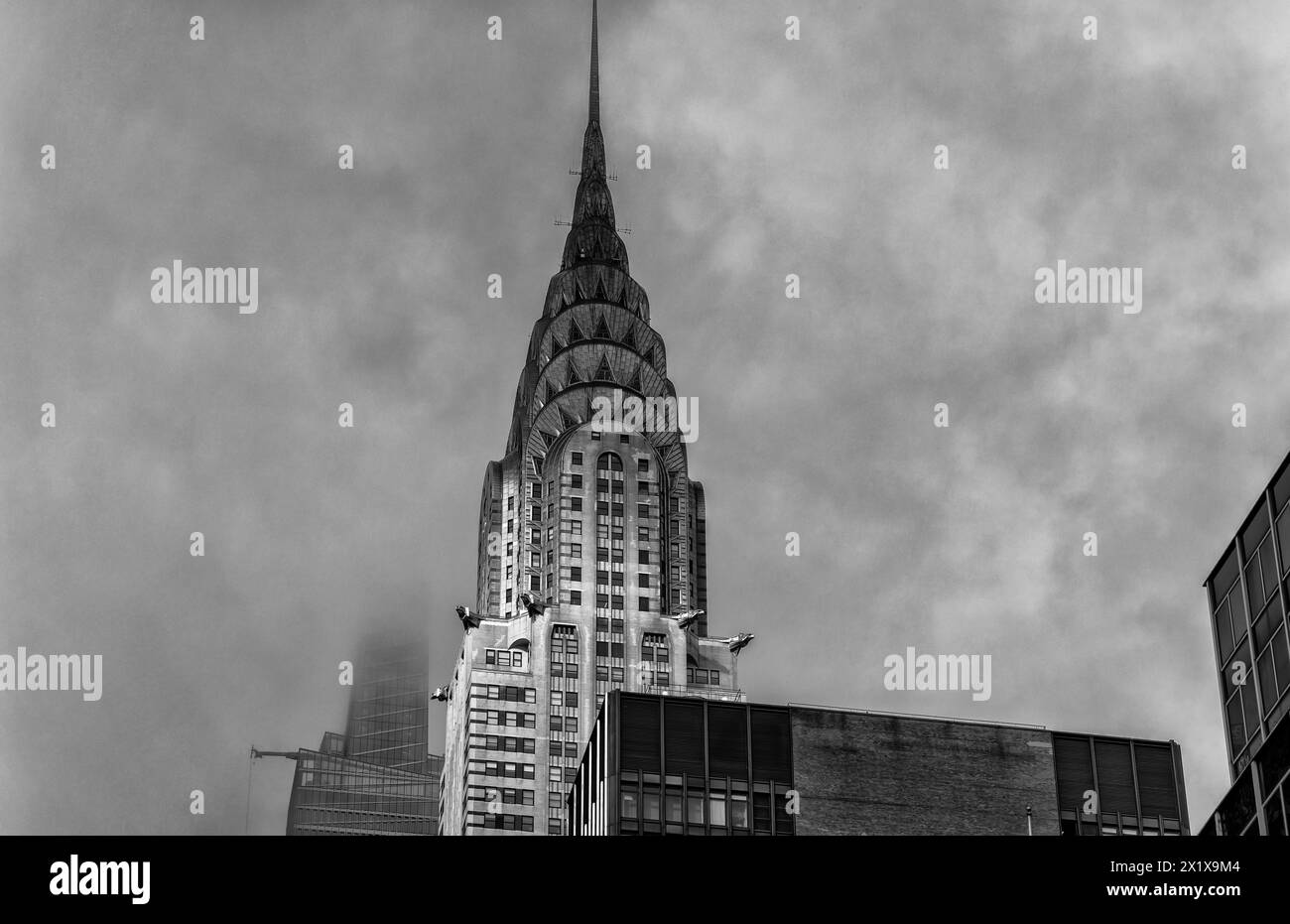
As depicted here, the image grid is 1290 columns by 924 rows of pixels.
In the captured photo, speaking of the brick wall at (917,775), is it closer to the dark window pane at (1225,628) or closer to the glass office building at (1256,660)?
the dark window pane at (1225,628)

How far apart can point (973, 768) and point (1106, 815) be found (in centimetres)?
744

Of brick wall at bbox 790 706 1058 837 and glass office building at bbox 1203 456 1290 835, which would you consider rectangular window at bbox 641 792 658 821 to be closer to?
brick wall at bbox 790 706 1058 837

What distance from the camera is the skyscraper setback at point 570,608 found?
171m

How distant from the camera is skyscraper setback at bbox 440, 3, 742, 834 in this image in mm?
171125

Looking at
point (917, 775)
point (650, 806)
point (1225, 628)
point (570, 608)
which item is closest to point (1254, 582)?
point (1225, 628)

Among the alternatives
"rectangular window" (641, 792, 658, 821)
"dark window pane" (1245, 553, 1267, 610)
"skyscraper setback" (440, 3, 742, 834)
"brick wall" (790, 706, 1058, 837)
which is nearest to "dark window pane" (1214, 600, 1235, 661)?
"dark window pane" (1245, 553, 1267, 610)

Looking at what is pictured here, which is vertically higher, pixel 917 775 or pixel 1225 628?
pixel 917 775

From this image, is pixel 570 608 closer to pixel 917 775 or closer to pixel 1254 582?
pixel 917 775

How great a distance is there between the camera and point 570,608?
181 meters

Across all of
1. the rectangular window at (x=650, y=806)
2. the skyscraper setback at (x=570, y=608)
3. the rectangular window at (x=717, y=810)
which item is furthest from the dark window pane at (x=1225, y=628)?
the skyscraper setback at (x=570, y=608)
